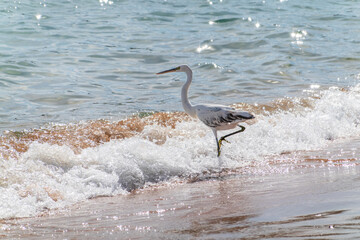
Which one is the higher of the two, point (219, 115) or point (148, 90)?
point (219, 115)

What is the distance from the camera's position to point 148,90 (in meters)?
11.9

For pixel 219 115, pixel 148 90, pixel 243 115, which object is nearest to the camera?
pixel 243 115

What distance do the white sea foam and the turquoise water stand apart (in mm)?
1969

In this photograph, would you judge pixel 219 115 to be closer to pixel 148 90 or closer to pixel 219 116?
pixel 219 116

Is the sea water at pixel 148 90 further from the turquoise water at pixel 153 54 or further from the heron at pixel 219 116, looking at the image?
the heron at pixel 219 116

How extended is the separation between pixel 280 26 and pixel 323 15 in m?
3.67

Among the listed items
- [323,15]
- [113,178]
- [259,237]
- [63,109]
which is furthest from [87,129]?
[323,15]

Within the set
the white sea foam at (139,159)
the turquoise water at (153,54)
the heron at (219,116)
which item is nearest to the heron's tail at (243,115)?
the heron at (219,116)

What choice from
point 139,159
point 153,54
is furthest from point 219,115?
point 153,54

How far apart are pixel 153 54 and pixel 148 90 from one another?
3.35 metres

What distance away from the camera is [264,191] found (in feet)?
18.6

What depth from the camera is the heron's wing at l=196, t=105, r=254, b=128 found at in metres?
7.54

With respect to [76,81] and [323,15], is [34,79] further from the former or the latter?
[323,15]

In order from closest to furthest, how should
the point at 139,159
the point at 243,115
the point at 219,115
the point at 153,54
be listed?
the point at 139,159 → the point at 243,115 → the point at 219,115 → the point at 153,54
